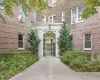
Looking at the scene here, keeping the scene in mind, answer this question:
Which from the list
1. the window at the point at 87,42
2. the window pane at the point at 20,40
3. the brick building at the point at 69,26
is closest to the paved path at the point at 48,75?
the brick building at the point at 69,26

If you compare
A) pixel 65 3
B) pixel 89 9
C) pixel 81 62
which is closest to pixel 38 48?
pixel 65 3

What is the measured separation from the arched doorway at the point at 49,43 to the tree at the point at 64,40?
1.90m

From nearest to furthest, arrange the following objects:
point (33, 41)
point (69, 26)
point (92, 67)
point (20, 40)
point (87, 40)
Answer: point (92, 67) → point (87, 40) → point (20, 40) → point (33, 41) → point (69, 26)

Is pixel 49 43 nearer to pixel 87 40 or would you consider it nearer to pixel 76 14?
pixel 76 14

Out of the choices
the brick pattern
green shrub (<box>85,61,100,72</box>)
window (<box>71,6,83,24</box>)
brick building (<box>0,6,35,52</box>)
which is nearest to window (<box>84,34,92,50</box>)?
window (<box>71,6,83,24</box>)

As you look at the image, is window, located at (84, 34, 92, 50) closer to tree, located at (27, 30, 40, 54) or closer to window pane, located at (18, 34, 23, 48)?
tree, located at (27, 30, 40, 54)

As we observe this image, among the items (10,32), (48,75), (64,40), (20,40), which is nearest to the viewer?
(48,75)

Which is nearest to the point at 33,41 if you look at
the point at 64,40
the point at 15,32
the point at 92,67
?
the point at 15,32

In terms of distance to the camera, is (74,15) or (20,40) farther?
(74,15)

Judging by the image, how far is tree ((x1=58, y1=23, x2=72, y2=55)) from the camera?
967 inches

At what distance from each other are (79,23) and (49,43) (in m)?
5.09

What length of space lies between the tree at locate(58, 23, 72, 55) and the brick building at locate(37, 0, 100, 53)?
3.43 feet

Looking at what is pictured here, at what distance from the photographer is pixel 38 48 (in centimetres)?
2611

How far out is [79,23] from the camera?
24.6 metres
